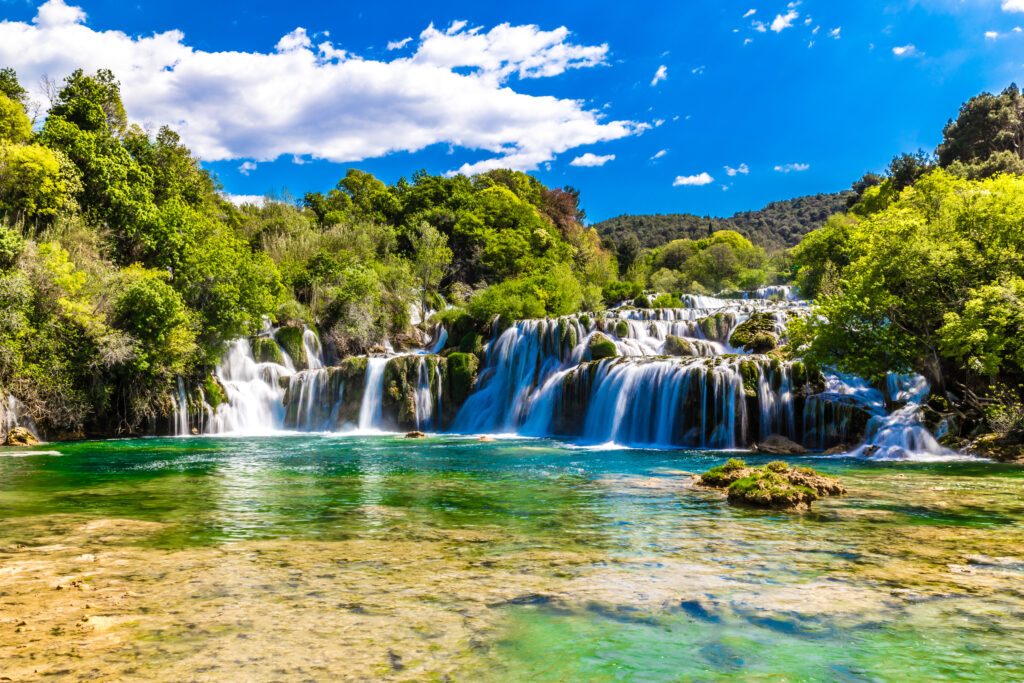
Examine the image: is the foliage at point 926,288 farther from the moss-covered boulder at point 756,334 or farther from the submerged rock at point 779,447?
the moss-covered boulder at point 756,334

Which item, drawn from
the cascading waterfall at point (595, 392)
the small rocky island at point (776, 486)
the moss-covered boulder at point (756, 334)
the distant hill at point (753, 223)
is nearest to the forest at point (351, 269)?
the cascading waterfall at point (595, 392)

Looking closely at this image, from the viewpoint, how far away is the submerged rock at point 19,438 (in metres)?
24.4

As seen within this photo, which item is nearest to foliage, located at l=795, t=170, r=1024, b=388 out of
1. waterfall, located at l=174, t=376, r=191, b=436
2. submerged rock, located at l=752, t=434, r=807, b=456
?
submerged rock, located at l=752, t=434, r=807, b=456

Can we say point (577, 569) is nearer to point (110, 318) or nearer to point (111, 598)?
point (111, 598)

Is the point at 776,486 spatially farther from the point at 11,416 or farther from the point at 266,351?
the point at 266,351

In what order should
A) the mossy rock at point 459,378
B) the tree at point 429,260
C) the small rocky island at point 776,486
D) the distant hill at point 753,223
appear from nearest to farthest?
the small rocky island at point 776,486 → the mossy rock at point 459,378 → the tree at point 429,260 → the distant hill at point 753,223

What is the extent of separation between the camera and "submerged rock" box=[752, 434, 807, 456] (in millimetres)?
22172

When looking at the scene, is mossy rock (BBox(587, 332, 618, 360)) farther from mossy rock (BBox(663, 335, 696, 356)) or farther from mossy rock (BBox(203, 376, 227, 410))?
mossy rock (BBox(203, 376, 227, 410))

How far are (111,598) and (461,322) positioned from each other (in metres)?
34.9

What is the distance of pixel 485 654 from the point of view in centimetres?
516

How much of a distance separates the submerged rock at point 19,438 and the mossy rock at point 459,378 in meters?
18.3

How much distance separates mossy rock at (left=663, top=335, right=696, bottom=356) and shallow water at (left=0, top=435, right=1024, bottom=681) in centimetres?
1982

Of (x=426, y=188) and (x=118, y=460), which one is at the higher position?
(x=426, y=188)

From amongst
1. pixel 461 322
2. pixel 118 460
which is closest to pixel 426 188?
pixel 461 322
